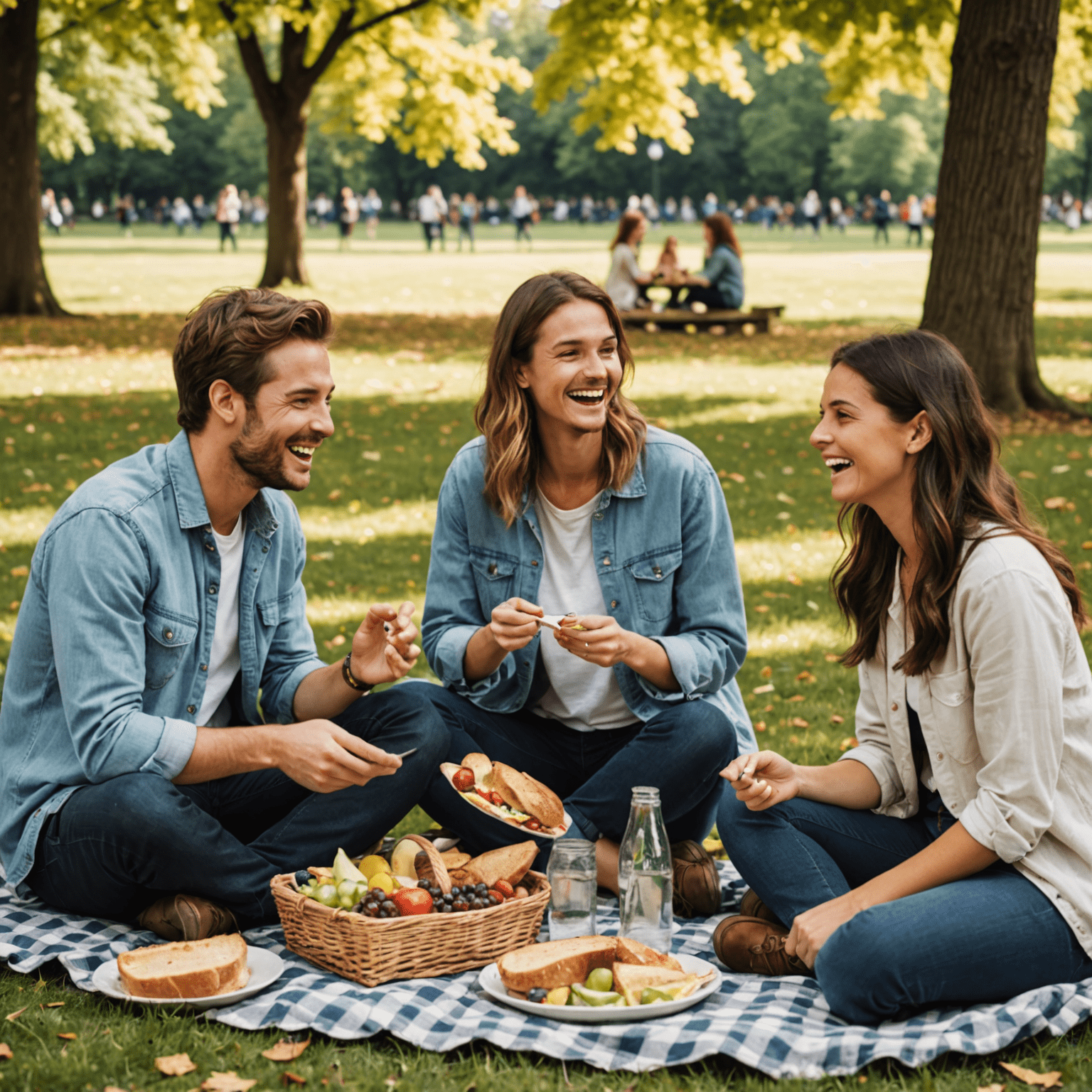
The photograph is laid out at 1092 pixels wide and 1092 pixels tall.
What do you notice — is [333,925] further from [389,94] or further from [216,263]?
[216,263]

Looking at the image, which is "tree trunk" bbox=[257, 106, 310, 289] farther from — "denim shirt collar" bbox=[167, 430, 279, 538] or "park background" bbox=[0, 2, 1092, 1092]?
"denim shirt collar" bbox=[167, 430, 279, 538]

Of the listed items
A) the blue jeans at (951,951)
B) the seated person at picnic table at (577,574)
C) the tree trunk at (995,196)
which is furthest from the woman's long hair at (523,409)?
the tree trunk at (995,196)

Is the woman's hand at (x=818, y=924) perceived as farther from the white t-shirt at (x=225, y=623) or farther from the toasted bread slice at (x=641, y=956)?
the white t-shirt at (x=225, y=623)

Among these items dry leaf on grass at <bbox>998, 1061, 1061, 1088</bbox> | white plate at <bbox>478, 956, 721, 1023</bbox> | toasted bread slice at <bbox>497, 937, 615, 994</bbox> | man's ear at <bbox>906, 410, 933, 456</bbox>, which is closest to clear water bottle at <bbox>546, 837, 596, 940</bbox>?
toasted bread slice at <bbox>497, 937, 615, 994</bbox>

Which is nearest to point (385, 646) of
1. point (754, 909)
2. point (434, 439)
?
point (754, 909)

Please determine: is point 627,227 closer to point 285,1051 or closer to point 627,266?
point 627,266

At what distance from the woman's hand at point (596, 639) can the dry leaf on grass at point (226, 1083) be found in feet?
4.77

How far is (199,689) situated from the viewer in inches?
156

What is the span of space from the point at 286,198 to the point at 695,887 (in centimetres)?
2053

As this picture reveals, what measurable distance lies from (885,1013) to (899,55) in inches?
733

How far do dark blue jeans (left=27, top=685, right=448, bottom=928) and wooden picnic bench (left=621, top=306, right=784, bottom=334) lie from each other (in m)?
15.4

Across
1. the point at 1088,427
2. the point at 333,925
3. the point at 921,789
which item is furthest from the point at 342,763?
the point at 1088,427

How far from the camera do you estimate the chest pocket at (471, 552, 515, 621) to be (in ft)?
14.6

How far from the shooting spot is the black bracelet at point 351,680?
13.4 ft
